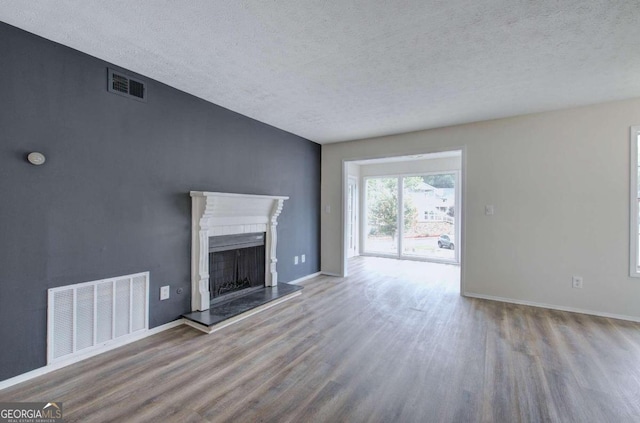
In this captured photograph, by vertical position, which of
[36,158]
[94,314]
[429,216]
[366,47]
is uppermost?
[366,47]

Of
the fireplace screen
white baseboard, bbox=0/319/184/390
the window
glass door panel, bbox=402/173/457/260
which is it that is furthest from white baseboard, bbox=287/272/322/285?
the window

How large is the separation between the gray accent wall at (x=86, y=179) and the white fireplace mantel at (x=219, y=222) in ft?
0.31

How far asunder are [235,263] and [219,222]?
65 cm

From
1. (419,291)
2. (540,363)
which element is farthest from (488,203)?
(540,363)

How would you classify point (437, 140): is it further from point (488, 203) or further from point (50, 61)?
point (50, 61)

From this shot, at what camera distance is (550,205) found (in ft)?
11.6

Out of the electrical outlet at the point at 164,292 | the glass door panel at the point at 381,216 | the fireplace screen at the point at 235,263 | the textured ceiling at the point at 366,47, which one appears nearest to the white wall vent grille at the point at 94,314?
the electrical outlet at the point at 164,292

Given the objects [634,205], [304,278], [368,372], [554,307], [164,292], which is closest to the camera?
[368,372]

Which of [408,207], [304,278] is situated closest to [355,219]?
[408,207]

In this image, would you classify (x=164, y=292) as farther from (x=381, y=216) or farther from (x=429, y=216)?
(x=429, y=216)

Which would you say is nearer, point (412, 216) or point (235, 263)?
point (235, 263)

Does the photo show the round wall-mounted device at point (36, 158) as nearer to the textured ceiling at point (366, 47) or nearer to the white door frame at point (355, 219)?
the textured ceiling at point (366, 47)

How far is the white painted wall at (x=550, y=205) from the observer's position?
10.5 feet

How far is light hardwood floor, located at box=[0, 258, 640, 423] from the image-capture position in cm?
173
